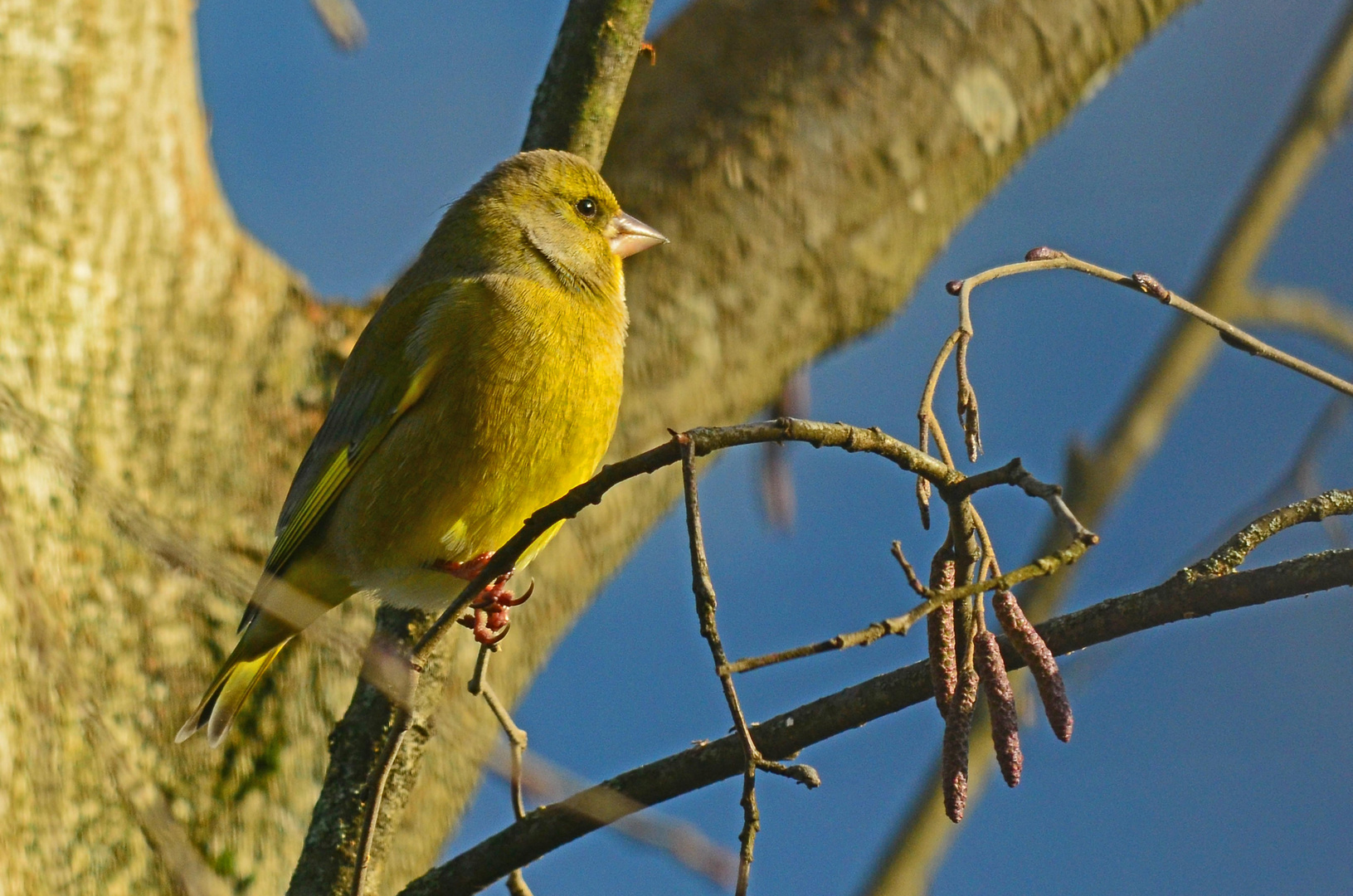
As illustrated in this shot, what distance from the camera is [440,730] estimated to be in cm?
180

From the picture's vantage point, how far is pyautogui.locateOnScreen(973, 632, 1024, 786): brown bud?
65.2 inches

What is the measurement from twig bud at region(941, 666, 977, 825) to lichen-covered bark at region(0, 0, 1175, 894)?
2.18 metres

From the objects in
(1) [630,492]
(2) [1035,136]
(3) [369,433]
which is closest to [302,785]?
(3) [369,433]

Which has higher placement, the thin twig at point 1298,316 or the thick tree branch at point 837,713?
the thin twig at point 1298,316

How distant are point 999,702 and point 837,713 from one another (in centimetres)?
40

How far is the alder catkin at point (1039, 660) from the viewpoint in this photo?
65.9 inches

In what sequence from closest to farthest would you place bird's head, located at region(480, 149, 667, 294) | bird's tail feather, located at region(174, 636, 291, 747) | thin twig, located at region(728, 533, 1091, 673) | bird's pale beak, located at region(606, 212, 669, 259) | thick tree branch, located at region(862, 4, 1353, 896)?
thin twig, located at region(728, 533, 1091, 673) → bird's tail feather, located at region(174, 636, 291, 747) → bird's head, located at region(480, 149, 667, 294) → bird's pale beak, located at region(606, 212, 669, 259) → thick tree branch, located at region(862, 4, 1353, 896)

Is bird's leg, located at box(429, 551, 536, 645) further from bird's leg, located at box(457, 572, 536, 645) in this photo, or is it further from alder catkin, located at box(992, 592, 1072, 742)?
alder catkin, located at box(992, 592, 1072, 742)

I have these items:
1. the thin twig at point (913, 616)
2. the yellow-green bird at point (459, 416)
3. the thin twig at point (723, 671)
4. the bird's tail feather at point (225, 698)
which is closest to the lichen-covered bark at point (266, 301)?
the bird's tail feather at point (225, 698)

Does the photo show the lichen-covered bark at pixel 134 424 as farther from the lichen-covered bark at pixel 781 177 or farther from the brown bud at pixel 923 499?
the brown bud at pixel 923 499

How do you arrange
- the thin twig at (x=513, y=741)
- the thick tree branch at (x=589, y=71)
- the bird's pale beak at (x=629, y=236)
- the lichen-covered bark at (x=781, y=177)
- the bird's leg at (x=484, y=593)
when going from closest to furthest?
the thin twig at (x=513, y=741) → the bird's leg at (x=484, y=593) → the thick tree branch at (x=589, y=71) → the bird's pale beak at (x=629, y=236) → the lichen-covered bark at (x=781, y=177)

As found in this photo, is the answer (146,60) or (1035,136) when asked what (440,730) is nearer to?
(146,60)

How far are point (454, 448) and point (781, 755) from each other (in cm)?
130

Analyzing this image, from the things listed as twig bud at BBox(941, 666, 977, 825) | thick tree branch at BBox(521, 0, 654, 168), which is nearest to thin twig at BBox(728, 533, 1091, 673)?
twig bud at BBox(941, 666, 977, 825)
